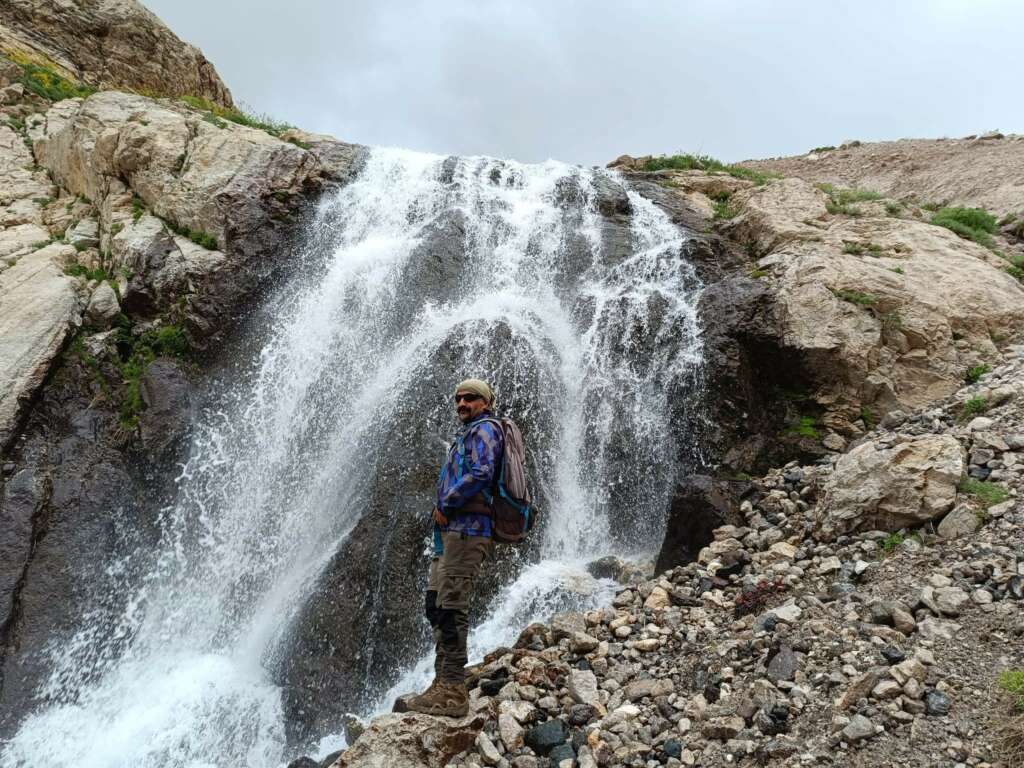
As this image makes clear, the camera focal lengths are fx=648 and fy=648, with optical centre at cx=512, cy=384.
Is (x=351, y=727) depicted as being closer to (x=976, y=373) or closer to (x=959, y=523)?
(x=959, y=523)

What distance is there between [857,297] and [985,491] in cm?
500

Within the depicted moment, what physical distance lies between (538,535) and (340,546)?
253 cm

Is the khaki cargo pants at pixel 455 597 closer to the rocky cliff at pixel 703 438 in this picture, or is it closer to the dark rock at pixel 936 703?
the rocky cliff at pixel 703 438

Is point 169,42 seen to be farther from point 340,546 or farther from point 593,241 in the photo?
point 340,546

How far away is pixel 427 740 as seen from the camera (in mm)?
4523

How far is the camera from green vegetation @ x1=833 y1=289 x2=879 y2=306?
10016 mm

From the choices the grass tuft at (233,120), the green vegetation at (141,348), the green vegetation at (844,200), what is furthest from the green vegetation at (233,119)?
the green vegetation at (844,200)

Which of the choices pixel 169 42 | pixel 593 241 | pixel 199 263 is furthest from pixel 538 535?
pixel 169 42

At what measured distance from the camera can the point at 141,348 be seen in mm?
11047

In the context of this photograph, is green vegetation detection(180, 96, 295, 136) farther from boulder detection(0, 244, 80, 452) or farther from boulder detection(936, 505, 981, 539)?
boulder detection(936, 505, 981, 539)

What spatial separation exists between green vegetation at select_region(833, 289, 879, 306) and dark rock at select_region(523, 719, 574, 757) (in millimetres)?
8192

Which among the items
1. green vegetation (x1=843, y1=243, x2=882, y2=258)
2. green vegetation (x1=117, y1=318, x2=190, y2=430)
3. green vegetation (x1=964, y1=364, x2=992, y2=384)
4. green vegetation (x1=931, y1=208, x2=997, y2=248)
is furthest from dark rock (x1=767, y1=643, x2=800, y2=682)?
green vegetation (x1=931, y1=208, x2=997, y2=248)

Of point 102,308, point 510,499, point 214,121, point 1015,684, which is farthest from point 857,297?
point 214,121

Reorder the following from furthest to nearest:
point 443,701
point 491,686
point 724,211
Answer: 1. point 724,211
2. point 491,686
3. point 443,701
